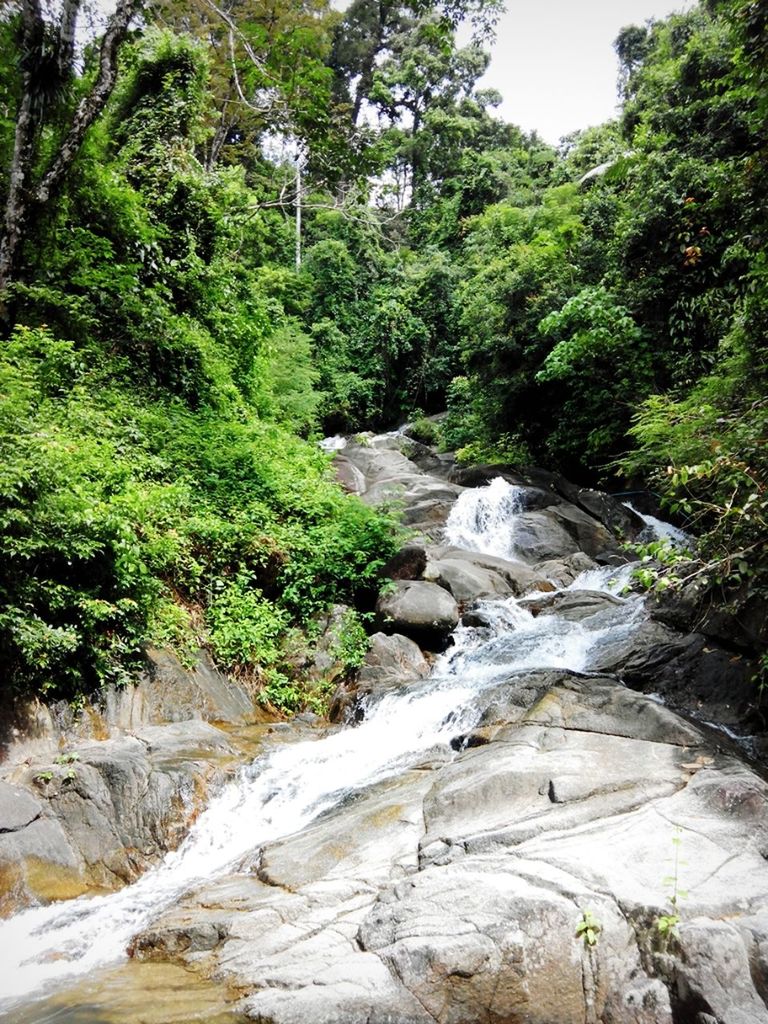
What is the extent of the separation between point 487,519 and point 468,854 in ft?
41.0

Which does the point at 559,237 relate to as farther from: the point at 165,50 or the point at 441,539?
the point at 165,50

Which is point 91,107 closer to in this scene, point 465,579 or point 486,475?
point 465,579

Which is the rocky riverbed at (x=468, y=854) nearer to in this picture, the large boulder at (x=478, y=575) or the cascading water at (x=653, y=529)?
the large boulder at (x=478, y=575)

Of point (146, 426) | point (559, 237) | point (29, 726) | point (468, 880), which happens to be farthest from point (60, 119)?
point (559, 237)

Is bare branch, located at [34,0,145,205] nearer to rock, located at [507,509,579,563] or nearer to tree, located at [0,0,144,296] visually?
tree, located at [0,0,144,296]

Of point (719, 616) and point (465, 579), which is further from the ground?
point (465, 579)

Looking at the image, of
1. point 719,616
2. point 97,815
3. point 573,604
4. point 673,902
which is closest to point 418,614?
point 573,604

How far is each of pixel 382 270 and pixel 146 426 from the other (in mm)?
23938

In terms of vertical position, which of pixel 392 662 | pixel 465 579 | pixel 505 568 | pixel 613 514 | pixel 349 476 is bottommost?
pixel 392 662

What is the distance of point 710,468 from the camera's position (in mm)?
5031

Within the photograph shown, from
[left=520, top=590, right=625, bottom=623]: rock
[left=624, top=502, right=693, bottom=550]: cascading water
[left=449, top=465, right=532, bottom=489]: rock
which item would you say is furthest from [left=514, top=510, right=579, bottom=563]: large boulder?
[left=520, top=590, right=625, bottom=623]: rock

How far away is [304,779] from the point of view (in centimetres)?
666

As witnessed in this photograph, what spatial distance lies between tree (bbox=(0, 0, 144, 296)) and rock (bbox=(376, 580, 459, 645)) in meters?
7.86

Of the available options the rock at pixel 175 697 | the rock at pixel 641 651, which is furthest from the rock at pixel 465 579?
the rock at pixel 175 697
